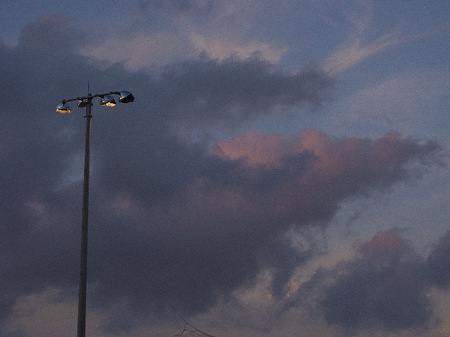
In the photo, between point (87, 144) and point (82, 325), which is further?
point (87, 144)

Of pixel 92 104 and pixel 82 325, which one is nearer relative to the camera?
pixel 82 325

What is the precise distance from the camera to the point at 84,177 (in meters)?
32.9

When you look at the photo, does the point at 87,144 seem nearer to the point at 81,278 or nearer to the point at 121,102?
the point at 121,102

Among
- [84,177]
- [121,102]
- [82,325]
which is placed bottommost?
[82,325]

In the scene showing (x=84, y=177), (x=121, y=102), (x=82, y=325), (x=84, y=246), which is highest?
(x=121, y=102)

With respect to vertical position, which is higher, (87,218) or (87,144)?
(87,144)

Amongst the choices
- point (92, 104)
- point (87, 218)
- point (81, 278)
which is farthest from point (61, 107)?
point (81, 278)

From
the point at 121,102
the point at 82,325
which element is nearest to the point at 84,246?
the point at 82,325

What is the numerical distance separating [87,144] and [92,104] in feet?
5.54

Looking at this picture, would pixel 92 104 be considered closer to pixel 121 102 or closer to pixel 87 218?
pixel 121 102

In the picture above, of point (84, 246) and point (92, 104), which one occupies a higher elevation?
point (92, 104)

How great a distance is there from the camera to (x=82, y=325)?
1223 inches

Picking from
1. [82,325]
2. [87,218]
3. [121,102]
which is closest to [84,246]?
[87,218]

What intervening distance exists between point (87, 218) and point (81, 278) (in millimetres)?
2415
